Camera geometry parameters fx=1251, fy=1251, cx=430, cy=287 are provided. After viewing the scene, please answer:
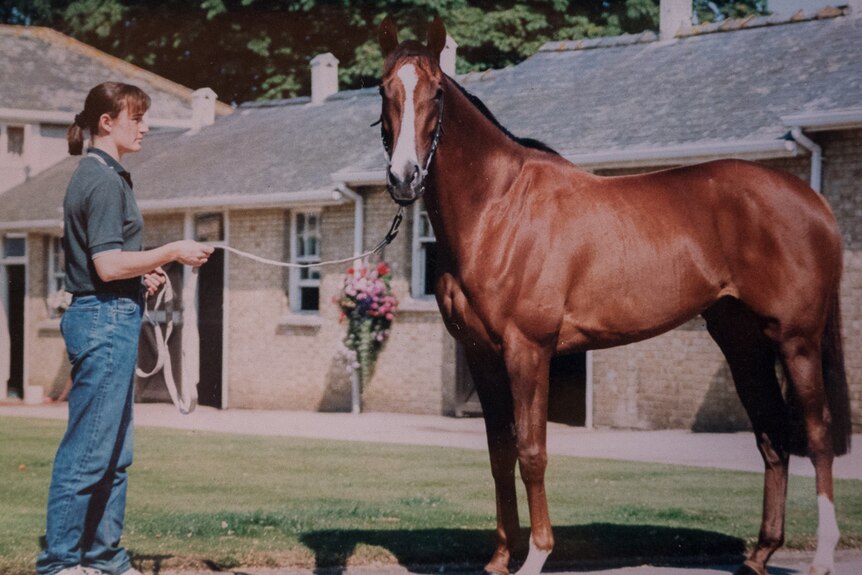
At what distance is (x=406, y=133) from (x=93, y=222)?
1466 millimetres

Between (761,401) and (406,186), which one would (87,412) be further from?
(761,401)

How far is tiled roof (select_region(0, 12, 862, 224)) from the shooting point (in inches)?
639

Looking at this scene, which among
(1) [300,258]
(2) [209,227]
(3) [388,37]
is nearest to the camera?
(3) [388,37]

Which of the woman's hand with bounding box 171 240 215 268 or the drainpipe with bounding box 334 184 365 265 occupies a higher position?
the drainpipe with bounding box 334 184 365 265

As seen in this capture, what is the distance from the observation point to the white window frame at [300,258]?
70.2 feet

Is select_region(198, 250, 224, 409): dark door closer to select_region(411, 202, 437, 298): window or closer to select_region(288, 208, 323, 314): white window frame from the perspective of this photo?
select_region(288, 208, 323, 314): white window frame

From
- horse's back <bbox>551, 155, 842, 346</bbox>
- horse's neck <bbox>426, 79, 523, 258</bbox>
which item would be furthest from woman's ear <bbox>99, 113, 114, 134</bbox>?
horse's back <bbox>551, 155, 842, 346</bbox>

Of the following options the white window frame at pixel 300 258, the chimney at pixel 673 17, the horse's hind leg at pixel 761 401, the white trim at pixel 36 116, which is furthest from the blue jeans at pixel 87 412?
the white trim at pixel 36 116

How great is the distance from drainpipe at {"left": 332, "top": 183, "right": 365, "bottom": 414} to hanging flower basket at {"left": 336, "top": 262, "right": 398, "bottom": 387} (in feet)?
0.48

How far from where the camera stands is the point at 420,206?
19578 mm

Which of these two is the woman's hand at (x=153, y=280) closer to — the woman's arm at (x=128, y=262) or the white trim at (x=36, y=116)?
the woman's arm at (x=128, y=262)

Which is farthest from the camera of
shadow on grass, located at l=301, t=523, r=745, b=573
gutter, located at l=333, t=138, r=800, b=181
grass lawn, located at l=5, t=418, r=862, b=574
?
gutter, located at l=333, t=138, r=800, b=181

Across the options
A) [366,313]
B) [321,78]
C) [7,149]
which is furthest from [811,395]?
[7,149]

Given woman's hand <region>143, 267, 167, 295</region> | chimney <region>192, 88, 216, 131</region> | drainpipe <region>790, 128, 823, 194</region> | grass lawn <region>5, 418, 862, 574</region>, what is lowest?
grass lawn <region>5, 418, 862, 574</region>
